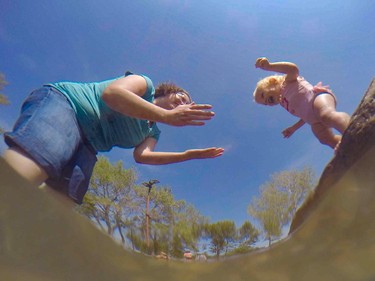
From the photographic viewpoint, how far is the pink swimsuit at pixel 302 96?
2.09 ft

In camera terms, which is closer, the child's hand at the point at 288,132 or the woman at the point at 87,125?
the woman at the point at 87,125

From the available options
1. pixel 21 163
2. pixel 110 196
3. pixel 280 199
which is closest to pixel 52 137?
pixel 21 163

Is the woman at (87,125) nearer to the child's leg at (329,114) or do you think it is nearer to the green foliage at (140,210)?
the green foliage at (140,210)

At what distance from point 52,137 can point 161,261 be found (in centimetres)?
27

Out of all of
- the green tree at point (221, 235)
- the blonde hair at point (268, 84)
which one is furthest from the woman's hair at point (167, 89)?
the green tree at point (221, 235)

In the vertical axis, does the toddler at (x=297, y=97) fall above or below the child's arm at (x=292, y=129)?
above

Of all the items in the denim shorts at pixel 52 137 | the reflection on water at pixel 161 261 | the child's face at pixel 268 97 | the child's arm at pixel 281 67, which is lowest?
the reflection on water at pixel 161 261

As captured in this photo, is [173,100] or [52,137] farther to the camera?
[173,100]

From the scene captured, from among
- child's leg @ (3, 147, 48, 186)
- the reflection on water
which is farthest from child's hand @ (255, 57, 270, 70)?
child's leg @ (3, 147, 48, 186)

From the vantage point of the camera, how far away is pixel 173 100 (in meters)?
0.64

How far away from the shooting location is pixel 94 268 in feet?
1.75

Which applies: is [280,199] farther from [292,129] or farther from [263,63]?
[263,63]

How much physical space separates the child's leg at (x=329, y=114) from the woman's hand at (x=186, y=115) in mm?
215

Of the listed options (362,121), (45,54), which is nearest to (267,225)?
(362,121)
